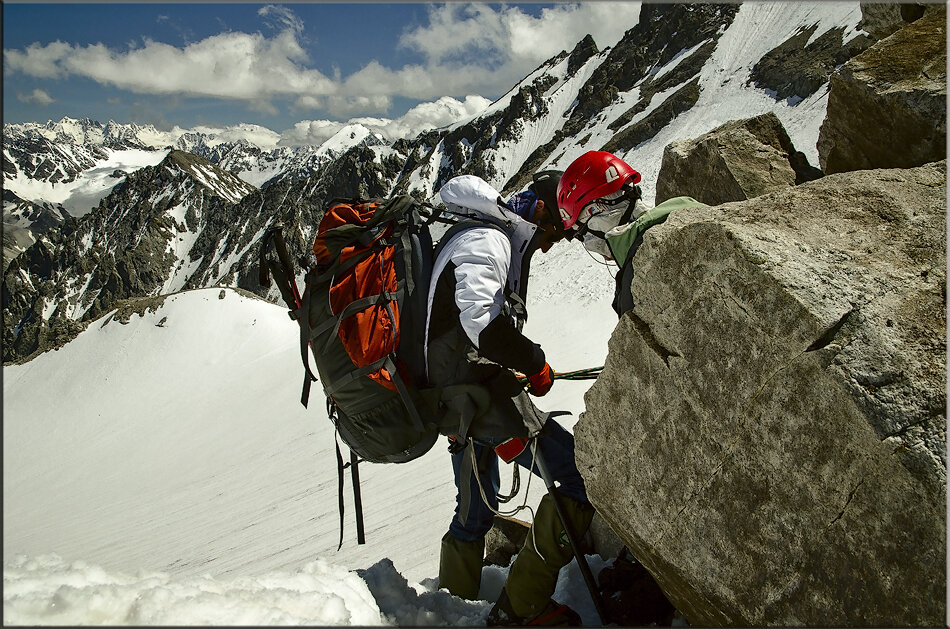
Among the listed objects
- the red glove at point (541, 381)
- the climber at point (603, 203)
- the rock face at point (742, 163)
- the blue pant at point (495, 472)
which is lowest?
the blue pant at point (495, 472)

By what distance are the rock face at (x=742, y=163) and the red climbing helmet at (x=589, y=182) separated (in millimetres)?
2972

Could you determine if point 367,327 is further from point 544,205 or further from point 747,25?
point 747,25

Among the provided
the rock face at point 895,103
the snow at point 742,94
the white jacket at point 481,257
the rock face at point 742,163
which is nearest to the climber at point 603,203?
the white jacket at point 481,257

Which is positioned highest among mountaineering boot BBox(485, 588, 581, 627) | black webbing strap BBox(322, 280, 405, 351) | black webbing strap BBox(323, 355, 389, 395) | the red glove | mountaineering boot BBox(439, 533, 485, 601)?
black webbing strap BBox(322, 280, 405, 351)

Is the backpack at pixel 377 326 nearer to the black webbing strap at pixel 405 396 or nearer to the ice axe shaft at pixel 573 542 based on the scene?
the black webbing strap at pixel 405 396

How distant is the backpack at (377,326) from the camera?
123 inches

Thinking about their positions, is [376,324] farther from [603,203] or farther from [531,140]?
[531,140]

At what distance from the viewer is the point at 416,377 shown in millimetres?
3322

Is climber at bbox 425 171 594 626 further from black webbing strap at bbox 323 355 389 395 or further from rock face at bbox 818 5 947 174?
rock face at bbox 818 5 947 174

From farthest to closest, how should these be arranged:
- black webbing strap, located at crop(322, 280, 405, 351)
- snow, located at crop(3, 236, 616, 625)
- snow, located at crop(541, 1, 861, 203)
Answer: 1. snow, located at crop(541, 1, 861, 203)
2. black webbing strap, located at crop(322, 280, 405, 351)
3. snow, located at crop(3, 236, 616, 625)

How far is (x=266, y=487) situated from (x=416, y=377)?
8.09 metres

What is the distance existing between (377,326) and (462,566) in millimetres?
1942

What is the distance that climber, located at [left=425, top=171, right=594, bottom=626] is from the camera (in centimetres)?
309

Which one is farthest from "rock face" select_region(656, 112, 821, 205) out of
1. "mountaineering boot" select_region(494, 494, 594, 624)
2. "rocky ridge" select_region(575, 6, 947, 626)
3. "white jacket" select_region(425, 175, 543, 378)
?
"mountaineering boot" select_region(494, 494, 594, 624)
